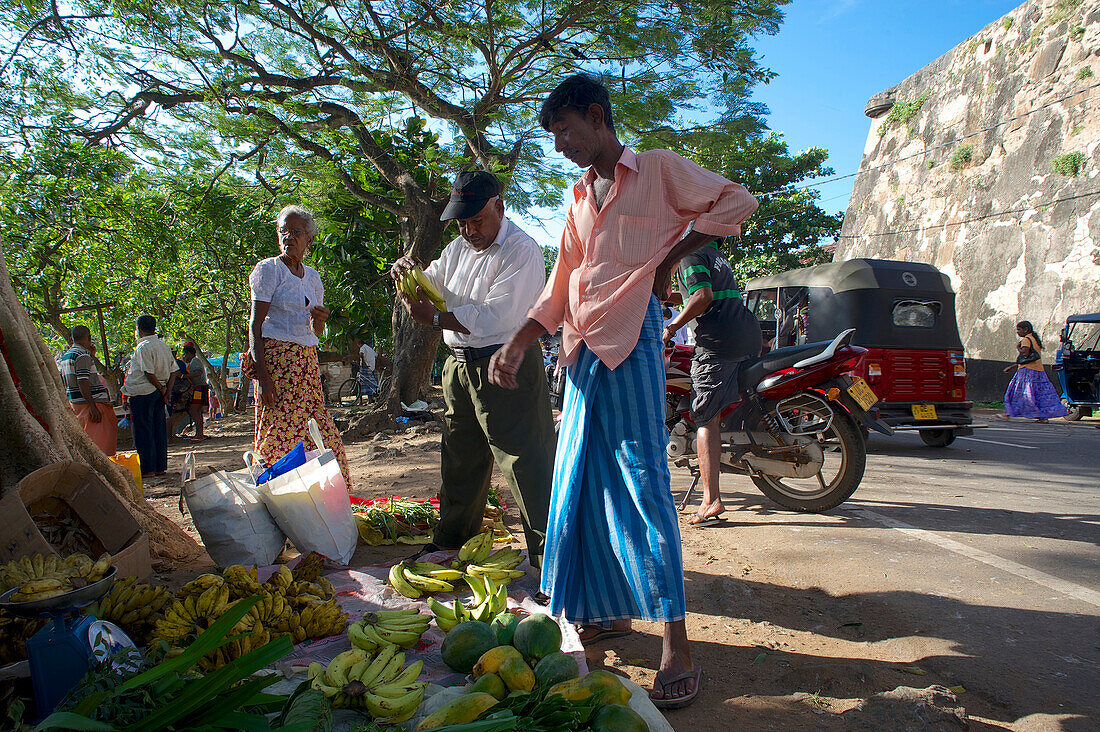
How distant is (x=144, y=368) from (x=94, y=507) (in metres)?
5.18

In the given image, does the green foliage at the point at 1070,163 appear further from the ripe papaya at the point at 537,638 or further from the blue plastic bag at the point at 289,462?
the ripe papaya at the point at 537,638

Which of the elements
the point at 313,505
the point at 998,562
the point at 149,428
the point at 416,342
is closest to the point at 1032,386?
the point at 998,562

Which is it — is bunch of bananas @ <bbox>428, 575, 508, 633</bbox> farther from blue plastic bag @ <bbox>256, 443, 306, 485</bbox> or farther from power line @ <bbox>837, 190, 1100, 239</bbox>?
power line @ <bbox>837, 190, 1100, 239</bbox>

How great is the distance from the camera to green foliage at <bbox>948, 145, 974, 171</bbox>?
1753cm

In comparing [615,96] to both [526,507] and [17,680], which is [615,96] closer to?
[526,507]

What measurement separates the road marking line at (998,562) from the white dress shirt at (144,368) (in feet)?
25.5

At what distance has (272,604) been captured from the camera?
2441 millimetres

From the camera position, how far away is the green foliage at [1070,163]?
46.8 ft

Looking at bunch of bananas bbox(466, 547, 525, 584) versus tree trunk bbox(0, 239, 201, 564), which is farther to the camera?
tree trunk bbox(0, 239, 201, 564)

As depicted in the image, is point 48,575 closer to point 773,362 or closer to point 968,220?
point 773,362

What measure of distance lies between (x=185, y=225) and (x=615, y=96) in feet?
37.9

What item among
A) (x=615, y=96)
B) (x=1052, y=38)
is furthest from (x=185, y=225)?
(x=1052, y=38)

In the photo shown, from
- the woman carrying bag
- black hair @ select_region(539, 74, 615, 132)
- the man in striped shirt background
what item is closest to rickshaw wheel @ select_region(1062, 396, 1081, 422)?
the woman carrying bag

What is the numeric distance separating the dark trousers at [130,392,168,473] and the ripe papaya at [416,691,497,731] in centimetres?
756
